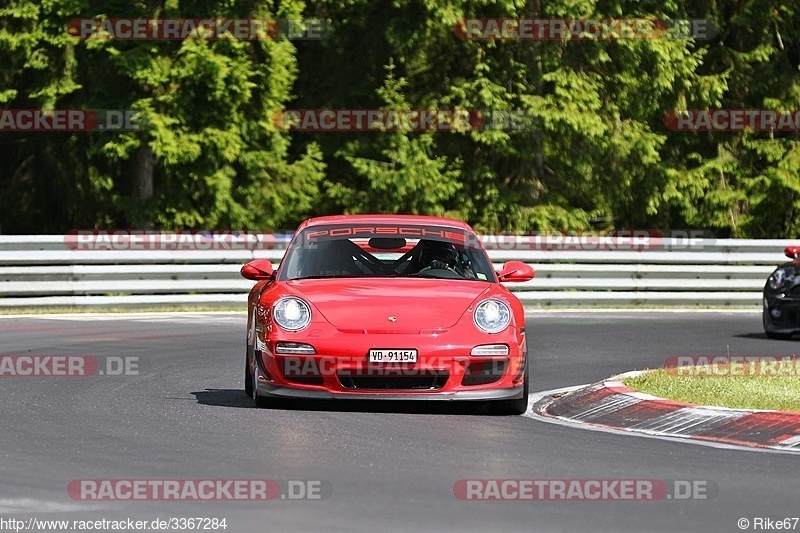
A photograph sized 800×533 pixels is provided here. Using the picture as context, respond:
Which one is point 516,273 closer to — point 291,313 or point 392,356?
point 392,356

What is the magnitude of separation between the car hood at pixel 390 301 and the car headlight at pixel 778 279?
763 cm

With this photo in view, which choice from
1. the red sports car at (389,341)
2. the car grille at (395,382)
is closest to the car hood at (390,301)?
the red sports car at (389,341)

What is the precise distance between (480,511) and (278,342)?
12.5ft

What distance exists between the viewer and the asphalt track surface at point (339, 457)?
6883mm

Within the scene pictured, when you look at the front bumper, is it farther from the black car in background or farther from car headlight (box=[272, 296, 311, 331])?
the black car in background

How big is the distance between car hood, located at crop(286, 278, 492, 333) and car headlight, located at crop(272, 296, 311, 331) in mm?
74

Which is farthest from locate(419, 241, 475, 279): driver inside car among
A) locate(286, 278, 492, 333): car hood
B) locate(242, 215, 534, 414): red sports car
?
locate(286, 278, 492, 333): car hood

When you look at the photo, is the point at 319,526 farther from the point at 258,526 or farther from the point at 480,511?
the point at 480,511

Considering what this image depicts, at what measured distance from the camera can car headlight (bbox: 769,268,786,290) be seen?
18.0 m

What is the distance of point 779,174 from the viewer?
3572 cm

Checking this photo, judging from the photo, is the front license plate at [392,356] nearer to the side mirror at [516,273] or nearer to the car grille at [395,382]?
the car grille at [395,382]

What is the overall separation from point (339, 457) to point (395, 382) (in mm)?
2025

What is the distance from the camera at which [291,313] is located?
10.7 meters

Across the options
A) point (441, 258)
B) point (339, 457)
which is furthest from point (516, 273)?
point (339, 457)
